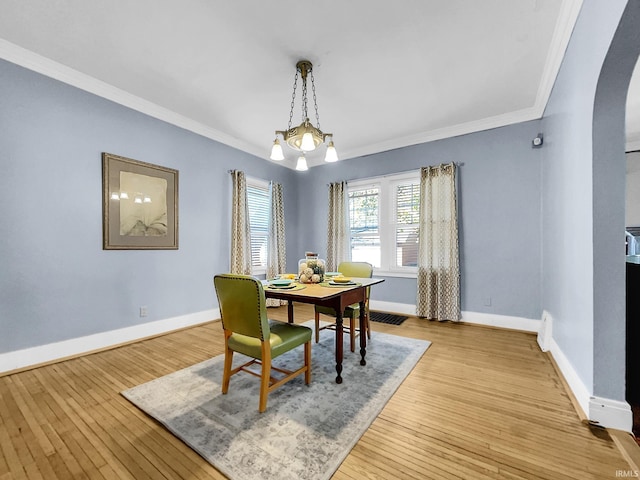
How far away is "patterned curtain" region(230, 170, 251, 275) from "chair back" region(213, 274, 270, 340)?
7.80 ft

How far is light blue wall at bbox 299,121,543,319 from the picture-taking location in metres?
3.33

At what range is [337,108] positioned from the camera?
3.31m

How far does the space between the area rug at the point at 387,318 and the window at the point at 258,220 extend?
2121 mm

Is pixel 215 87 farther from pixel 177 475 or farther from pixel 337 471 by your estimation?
pixel 337 471

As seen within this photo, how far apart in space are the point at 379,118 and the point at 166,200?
3052 mm

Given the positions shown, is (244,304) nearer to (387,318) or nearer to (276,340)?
(276,340)

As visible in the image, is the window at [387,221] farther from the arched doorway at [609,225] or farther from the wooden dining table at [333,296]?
the arched doorway at [609,225]

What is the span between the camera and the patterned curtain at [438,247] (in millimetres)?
3750

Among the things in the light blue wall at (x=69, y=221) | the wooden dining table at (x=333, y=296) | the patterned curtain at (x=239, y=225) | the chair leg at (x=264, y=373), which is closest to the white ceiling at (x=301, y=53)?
the light blue wall at (x=69, y=221)

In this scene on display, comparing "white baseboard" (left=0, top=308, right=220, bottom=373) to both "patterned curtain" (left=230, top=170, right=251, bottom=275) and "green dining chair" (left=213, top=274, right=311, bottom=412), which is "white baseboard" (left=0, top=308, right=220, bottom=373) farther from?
"green dining chair" (left=213, top=274, right=311, bottom=412)

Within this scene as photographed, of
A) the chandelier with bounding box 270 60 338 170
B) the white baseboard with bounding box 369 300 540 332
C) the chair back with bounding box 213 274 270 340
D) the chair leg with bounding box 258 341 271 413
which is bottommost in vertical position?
the white baseboard with bounding box 369 300 540 332

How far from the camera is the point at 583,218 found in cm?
174

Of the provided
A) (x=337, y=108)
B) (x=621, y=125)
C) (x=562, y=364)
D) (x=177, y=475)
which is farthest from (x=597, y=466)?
(x=337, y=108)

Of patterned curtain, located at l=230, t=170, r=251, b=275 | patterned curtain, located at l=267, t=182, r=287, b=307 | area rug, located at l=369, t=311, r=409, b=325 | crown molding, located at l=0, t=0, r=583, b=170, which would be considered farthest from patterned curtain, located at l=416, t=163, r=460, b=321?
patterned curtain, located at l=230, t=170, r=251, b=275
